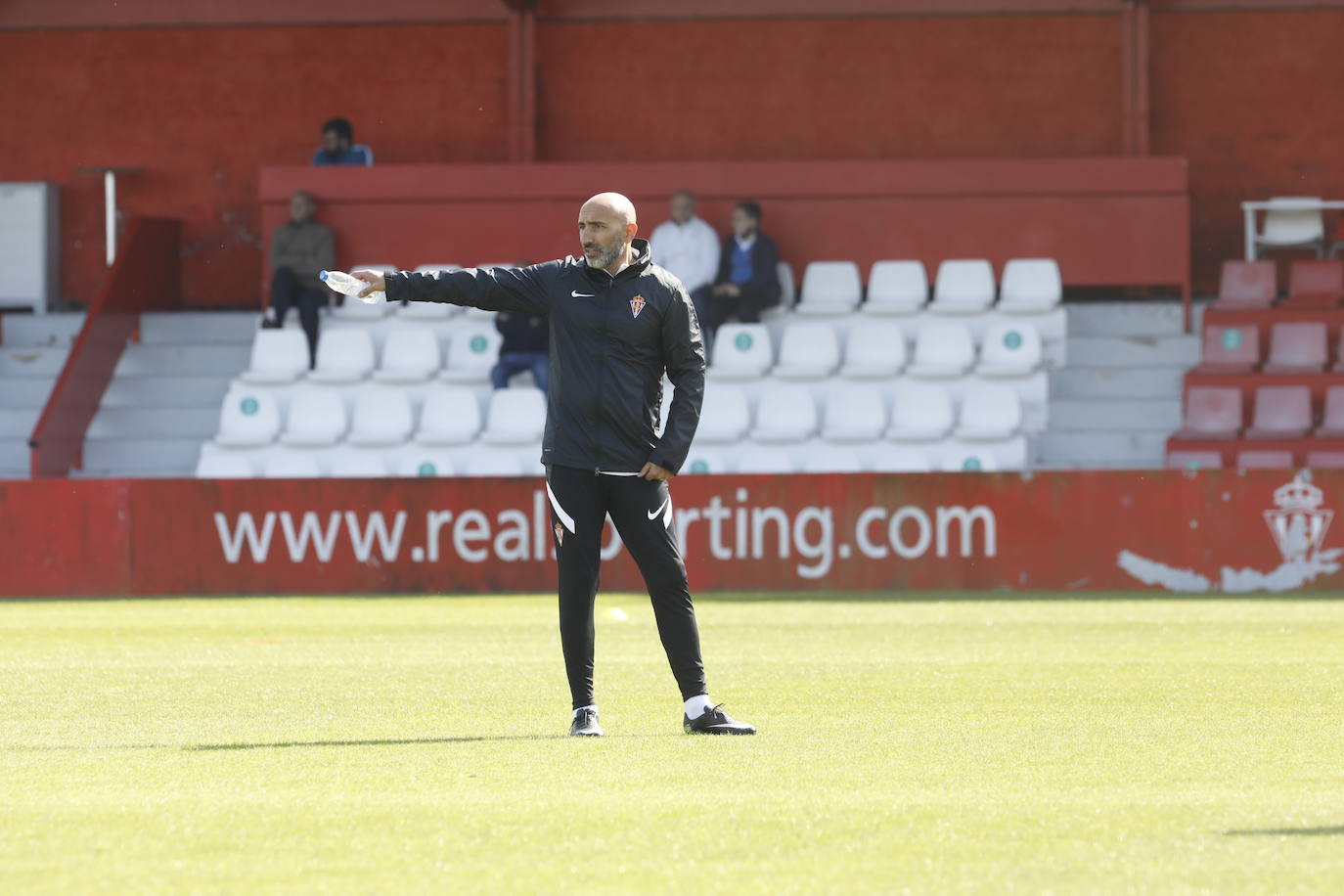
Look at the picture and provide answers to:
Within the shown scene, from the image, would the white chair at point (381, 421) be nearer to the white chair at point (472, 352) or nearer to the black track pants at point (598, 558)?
the white chair at point (472, 352)

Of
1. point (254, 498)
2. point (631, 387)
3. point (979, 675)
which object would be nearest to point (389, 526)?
point (254, 498)

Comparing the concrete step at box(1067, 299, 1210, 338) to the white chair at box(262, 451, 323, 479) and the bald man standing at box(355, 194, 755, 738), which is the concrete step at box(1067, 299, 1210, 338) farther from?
the bald man standing at box(355, 194, 755, 738)

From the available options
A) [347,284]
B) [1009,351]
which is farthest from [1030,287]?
[347,284]

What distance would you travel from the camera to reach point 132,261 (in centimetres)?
2264

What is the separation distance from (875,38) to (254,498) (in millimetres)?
10131

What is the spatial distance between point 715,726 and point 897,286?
45.8 feet

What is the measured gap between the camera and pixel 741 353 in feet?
66.9

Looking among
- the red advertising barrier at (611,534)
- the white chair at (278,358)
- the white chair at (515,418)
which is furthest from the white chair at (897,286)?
the white chair at (278,358)

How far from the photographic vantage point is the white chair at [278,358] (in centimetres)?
2095

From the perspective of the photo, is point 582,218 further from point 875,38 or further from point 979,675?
point 875,38

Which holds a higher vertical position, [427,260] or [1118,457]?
[427,260]

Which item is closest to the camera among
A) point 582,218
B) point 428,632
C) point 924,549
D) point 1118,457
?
point 582,218

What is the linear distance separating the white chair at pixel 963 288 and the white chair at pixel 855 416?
155 centimetres

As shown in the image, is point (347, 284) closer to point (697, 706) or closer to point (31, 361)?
point (697, 706)
